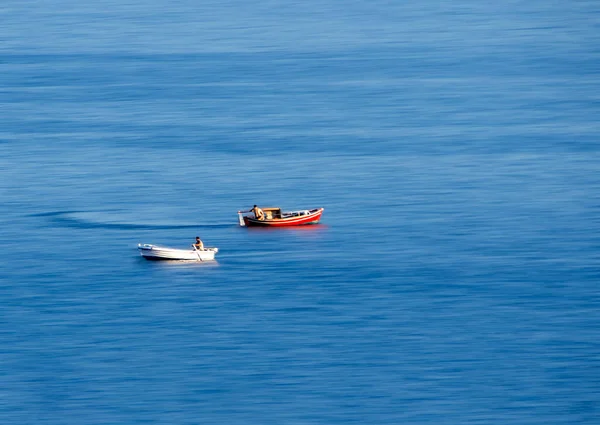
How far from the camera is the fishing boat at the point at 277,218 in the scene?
64.0 metres

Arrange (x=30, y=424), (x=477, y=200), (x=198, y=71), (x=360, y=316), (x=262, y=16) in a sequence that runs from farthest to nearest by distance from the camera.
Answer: (x=262, y=16), (x=198, y=71), (x=477, y=200), (x=360, y=316), (x=30, y=424)

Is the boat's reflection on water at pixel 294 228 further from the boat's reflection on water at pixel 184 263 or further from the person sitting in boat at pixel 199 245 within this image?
the person sitting in boat at pixel 199 245

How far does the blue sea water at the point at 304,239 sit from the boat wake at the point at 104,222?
0.16 m

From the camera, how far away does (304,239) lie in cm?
6253

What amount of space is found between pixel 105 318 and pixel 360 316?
10855mm

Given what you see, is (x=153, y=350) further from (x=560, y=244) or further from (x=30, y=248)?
(x=560, y=244)

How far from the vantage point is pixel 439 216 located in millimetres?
65750

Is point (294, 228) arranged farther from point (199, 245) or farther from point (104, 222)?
point (104, 222)

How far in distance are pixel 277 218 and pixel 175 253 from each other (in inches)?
301

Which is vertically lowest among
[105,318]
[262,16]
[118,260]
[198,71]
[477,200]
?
[105,318]

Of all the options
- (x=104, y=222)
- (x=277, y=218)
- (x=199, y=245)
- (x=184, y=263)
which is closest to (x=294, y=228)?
(x=277, y=218)

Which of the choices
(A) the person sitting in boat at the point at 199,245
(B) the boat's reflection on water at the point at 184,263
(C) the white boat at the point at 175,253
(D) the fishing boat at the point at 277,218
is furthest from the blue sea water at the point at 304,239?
(A) the person sitting in boat at the point at 199,245

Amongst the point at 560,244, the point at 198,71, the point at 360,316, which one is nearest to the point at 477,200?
the point at 560,244

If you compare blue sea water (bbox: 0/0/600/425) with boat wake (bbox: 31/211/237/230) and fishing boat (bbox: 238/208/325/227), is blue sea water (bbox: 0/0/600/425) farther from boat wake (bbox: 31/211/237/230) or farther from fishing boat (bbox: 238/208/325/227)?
fishing boat (bbox: 238/208/325/227)
